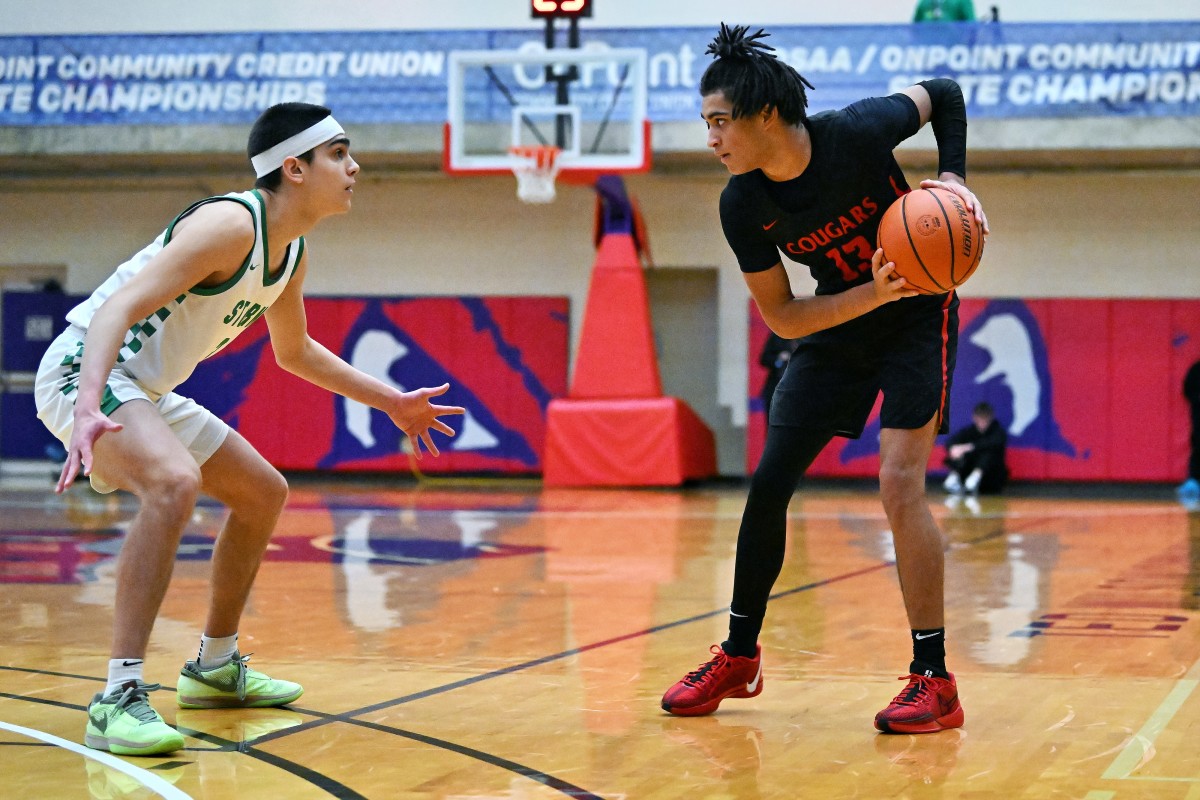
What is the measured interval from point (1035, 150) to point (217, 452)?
12363mm

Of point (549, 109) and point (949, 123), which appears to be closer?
point (949, 123)

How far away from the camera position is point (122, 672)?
3.36m

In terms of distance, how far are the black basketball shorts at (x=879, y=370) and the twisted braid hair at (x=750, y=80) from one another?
0.58 metres

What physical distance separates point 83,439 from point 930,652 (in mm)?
2097

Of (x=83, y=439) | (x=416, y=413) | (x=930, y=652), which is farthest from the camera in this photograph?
(x=416, y=413)

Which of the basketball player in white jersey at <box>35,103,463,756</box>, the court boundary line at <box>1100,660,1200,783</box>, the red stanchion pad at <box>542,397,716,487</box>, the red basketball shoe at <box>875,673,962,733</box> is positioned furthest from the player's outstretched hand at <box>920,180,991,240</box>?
the red stanchion pad at <box>542,397,716,487</box>

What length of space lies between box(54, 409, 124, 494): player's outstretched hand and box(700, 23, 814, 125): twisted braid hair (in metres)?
1.61

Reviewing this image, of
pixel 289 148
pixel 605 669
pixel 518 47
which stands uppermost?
pixel 518 47

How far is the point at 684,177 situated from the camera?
16.4 meters

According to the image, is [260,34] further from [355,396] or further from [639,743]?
[639,743]

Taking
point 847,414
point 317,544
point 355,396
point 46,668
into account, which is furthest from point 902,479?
point 317,544

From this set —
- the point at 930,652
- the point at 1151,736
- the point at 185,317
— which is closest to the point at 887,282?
the point at 930,652

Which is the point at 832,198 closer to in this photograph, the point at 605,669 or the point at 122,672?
the point at 605,669

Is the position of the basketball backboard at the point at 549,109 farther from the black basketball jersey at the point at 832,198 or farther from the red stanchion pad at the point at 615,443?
the black basketball jersey at the point at 832,198
